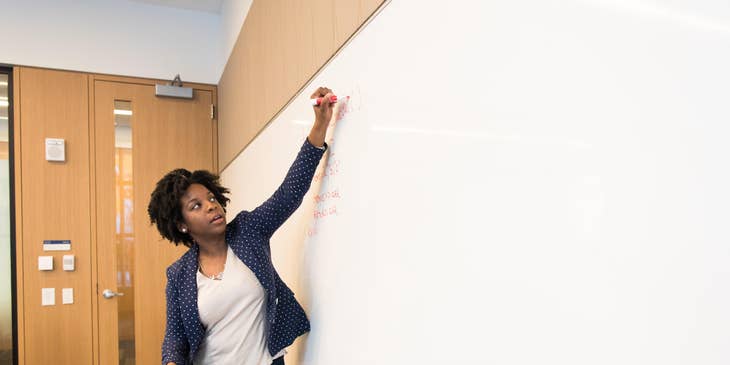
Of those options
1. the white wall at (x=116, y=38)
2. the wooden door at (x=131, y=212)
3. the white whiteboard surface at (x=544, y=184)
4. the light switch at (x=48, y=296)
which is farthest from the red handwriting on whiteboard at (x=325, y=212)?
the light switch at (x=48, y=296)

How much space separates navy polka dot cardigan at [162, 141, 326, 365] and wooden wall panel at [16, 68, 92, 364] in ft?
6.76

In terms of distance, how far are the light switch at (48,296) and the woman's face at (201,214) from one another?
6.89ft

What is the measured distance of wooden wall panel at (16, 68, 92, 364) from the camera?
2857 mm

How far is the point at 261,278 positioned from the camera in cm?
125

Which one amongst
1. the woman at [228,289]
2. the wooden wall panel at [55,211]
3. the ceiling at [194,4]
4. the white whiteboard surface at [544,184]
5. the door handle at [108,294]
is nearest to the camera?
the white whiteboard surface at [544,184]

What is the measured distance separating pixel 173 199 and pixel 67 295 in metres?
2.13

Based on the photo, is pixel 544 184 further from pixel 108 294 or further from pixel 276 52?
pixel 108 294

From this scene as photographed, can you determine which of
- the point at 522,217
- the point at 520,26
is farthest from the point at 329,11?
the point at 522,217

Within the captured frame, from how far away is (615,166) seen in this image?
0.47 metres

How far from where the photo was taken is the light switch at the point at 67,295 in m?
2.91

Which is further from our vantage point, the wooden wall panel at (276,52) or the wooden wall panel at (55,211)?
the wooden wall panel at (55,211)

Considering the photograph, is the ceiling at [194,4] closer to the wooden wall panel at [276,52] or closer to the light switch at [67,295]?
the wooden wall panel at [276,52]

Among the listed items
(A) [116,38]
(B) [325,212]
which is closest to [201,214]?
(B) [325,212]

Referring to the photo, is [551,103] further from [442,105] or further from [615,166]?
[442,105]
